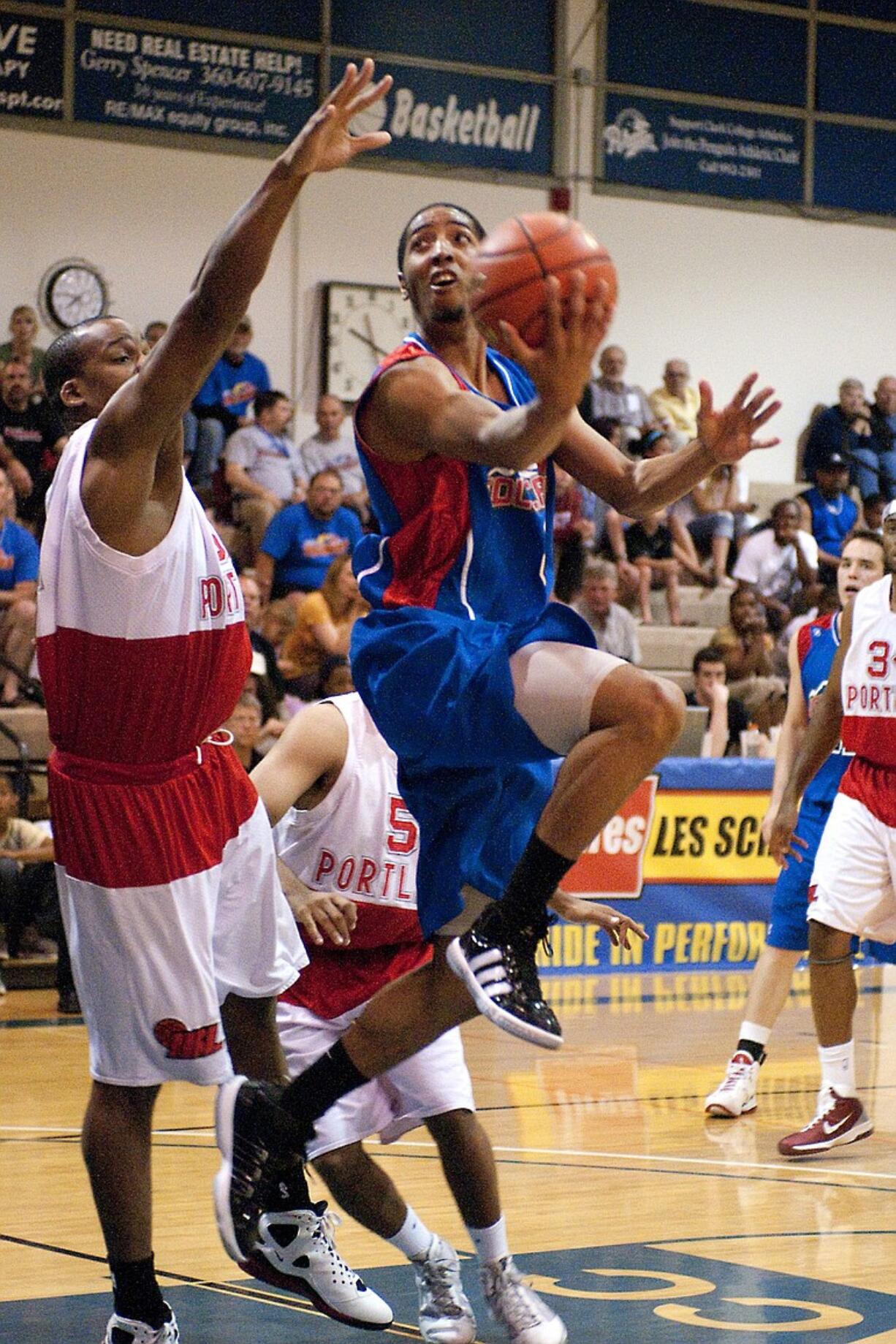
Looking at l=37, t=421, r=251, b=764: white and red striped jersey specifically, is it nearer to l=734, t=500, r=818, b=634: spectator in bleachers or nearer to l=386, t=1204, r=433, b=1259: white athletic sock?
l=386, t=1204, r=433, b=1259: white athletic sock

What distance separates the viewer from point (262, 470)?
1429cm

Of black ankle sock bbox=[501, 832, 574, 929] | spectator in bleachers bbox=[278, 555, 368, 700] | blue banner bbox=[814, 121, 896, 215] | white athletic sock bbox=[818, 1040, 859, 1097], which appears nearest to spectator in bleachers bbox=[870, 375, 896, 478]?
blue banner bbox=[814, 121, 896, 215]

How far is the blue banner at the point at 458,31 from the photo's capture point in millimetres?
16891

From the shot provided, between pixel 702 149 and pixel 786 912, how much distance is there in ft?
41.1

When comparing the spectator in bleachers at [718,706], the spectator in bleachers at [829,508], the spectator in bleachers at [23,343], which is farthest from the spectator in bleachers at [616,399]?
the spectator in bleachers at [23,343]

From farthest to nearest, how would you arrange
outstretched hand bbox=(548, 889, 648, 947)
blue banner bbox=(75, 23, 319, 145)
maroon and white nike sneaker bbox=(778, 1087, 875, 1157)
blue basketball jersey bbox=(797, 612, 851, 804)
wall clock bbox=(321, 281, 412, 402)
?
wall clock bbox=(321, 281, 412, 402), blue banner bbox=(75, 23, 319, 145), blue basketball jersey bbox=(797, 612, 851, 804), maroon and white nike sneaker bbox=(778, 1087, 875, 1157), outstretched hand bbox=(548, 889, 648, 947)

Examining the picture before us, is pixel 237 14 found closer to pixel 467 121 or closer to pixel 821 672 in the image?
pixel 467 121

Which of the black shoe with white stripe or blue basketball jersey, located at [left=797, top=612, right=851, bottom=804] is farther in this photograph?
blue basketball jersey, located at [left=797, top=612, right=851, bottom=804]

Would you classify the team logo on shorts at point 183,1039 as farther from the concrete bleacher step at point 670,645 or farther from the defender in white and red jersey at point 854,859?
the concrete bleacher step at point 670,645

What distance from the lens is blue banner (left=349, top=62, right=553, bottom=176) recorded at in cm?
1705

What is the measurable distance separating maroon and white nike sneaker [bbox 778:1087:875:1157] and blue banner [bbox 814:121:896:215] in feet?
46.0

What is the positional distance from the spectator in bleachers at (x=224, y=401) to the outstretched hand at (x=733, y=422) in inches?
405

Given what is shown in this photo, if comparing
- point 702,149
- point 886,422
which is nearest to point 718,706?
point 886,422

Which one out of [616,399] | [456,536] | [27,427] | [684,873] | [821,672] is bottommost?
[684,873]
